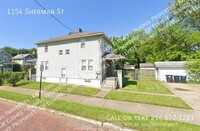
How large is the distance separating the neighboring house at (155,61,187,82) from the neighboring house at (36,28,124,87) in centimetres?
1018

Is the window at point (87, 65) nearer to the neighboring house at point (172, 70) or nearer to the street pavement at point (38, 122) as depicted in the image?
the street pavement at point (38, 122)

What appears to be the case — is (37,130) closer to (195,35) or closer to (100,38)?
(100,38)

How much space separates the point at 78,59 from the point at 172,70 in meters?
15.7

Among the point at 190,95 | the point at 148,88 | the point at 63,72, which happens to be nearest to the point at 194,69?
the point at 190,95

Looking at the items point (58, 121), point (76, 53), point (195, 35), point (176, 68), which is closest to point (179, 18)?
point (195, 35)

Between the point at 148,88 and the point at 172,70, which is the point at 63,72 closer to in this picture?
the point at 148,88

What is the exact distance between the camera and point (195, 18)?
934 inches

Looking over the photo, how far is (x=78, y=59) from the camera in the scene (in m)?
14.0

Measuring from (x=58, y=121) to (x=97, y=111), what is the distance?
1882mm

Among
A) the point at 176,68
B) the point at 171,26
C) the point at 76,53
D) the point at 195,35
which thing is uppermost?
the point at 171,26

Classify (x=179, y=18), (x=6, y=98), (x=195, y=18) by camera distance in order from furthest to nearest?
(x=179, y=18) → (x=195, y=18) → (x=6, y=98)

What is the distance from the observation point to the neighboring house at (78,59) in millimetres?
13031

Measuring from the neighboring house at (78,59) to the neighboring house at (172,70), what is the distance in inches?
401

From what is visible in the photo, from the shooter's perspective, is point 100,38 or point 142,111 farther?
point 100,38
